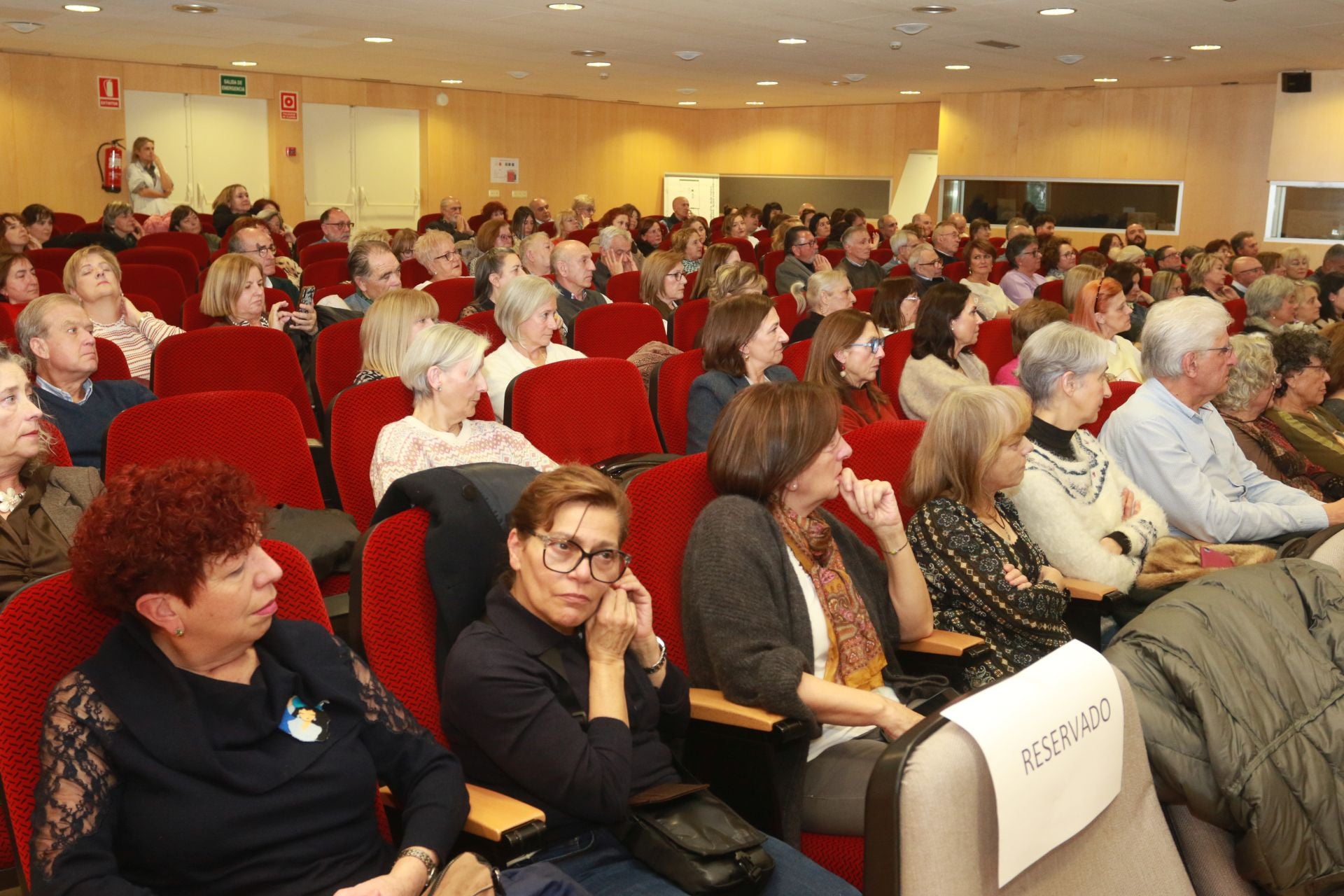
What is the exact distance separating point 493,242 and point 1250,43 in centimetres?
685

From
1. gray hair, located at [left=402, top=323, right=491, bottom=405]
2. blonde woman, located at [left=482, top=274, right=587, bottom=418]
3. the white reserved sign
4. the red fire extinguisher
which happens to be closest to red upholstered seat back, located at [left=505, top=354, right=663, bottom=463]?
gray hair, located at [left=402, top=323, right=491, bottom=405]

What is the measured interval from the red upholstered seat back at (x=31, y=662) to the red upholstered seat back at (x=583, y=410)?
2159mm

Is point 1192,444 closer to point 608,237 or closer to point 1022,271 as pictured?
point 608,237

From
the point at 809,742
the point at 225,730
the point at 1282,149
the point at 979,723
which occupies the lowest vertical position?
the point at 809,742

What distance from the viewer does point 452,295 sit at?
680 cm

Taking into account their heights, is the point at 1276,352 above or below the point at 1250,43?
below

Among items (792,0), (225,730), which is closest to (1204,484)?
(225,730)

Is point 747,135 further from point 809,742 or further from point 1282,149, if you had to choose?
point 809,742

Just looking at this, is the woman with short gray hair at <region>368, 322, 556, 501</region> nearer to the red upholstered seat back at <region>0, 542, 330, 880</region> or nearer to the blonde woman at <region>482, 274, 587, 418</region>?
the blonde woman at <region>482, 274, 587, 418</region>

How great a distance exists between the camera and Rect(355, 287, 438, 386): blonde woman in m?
4.11

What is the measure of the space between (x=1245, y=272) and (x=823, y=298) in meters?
4.84

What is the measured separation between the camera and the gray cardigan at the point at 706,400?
4031mm

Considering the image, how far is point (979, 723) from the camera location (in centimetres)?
127

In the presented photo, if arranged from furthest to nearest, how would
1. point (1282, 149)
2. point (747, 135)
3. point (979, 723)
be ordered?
point (747, 135)
point (1282, 149)
point (979, 723)
